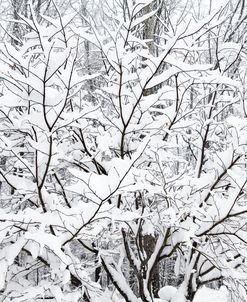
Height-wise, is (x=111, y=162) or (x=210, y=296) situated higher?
(x=111, y=162)

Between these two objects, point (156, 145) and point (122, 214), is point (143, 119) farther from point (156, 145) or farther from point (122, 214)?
point (122, 214)

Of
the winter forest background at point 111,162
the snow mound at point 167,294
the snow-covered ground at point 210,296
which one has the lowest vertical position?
the snow-covered ground at point 210,296

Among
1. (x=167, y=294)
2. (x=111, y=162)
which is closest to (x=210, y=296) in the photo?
(x=167, y=294)

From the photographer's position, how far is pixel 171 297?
3.21 metres

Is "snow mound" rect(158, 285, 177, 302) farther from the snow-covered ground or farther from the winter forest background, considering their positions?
the snow-covered ground

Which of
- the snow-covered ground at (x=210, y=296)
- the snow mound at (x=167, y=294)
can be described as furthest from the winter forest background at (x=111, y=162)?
the snow-covered ground at (x=210, y=296)

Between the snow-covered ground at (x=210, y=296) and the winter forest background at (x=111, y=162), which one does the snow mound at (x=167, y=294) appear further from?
the snow-covered ground at (x=210, y=296)

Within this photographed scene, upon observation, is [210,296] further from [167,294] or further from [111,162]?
[111,162]

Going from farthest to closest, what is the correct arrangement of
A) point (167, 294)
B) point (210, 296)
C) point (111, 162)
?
point (210, 296), point (167, 294), point (111, 162)

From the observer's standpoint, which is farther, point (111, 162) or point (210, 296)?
point (210, 296)

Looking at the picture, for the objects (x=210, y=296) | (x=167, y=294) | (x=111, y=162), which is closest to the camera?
(x=111, y=162)

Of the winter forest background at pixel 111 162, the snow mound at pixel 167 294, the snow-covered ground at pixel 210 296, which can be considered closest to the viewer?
the winter forest background at pixel 111 162

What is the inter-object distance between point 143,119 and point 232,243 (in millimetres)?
1030

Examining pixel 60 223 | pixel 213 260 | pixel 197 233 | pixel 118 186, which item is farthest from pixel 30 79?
pixel 213 260
